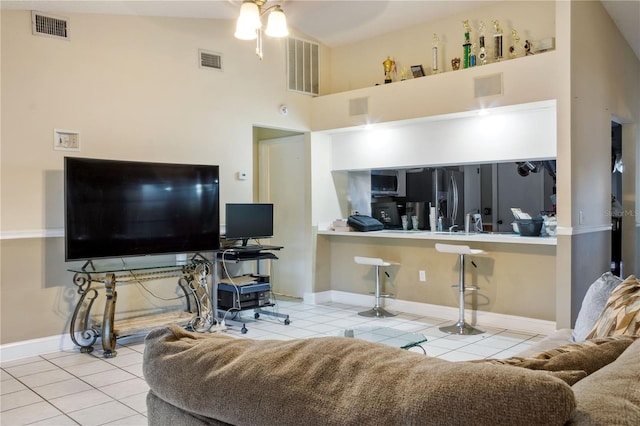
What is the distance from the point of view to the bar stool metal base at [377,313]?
571 centimetres

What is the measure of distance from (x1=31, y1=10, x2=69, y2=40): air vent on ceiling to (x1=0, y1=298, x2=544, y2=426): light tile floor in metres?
2.78

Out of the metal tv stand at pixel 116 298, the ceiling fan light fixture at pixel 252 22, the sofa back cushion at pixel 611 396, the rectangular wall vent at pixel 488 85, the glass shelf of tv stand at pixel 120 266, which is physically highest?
the ceiling fan light fixture at pixel 252 22

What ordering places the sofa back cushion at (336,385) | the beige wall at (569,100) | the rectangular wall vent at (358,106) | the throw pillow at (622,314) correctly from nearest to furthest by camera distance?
the sofa back cushion at (336,385), the throw pillow at (622,314), the beige wall at (569,100), the rectangular wall vent at (358,106)

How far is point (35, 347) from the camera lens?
170 inches

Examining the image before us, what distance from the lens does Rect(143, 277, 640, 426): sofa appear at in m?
0.78

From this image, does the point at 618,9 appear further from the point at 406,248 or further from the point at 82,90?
the point at 82,90

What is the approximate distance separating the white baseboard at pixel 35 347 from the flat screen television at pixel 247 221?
1.77m

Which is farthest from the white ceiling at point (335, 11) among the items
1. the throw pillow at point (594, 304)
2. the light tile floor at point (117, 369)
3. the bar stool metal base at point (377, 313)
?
the throw pillow at point (594, 304)

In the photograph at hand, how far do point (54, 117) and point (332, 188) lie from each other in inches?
132

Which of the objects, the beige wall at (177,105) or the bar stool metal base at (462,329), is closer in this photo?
the beige wall at (177,105)

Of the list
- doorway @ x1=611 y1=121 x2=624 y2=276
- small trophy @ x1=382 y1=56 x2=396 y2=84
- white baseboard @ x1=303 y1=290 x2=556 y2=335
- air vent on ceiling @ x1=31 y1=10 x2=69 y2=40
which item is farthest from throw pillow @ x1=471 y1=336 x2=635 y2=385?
doorway @ x1=611 y1=121 x2=624 y2=276

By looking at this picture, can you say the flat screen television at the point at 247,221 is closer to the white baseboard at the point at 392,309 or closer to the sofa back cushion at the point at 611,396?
the white baseboard at the point at 392,309

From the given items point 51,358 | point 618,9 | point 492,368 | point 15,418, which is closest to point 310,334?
point 51,358

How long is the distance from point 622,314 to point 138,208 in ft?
12.8
